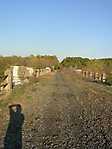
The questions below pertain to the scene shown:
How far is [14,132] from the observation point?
12.9 metres

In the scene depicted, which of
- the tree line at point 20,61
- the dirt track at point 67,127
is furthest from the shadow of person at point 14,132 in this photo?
the tree line at point 20,61

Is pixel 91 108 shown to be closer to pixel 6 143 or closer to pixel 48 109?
pixel 48 109

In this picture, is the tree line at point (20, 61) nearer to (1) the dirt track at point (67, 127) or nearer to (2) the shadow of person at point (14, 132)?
(1) the dirt track at point (67, 127)

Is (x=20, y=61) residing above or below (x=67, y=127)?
above

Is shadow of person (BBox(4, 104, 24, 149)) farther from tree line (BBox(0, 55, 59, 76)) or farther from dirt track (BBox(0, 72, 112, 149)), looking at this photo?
tree line (BBox(0, 55, 59, 76))

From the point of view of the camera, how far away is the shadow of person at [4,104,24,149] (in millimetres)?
11101

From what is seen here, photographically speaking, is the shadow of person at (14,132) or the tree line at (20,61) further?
the tree line at (20,61)

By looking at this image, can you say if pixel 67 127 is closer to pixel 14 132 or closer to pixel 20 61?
pixel 14 132

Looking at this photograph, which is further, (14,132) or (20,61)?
(20,61)

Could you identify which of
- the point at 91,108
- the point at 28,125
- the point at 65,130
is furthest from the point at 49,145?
the point at 91,108

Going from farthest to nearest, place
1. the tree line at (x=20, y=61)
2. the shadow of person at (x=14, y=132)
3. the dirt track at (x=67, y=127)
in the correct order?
the tree line at (x=20, y=61)
the dirt track at (x=67, y=127)
the shadow of person at (x=14, y=132)

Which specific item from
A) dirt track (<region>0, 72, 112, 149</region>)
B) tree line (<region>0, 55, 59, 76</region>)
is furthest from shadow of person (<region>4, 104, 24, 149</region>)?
tree line (<region>0, 55, 59, 76</region>)

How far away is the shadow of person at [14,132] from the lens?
1110cm

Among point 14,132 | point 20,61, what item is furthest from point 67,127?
point 20,61
